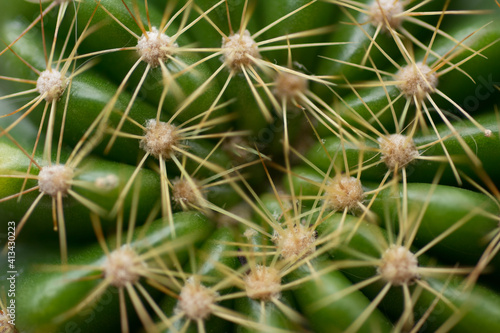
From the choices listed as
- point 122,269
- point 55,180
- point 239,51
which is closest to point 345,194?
point 239,51

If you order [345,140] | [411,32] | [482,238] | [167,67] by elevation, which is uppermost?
[411,32]

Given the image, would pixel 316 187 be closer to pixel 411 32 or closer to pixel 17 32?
pixel 411 32

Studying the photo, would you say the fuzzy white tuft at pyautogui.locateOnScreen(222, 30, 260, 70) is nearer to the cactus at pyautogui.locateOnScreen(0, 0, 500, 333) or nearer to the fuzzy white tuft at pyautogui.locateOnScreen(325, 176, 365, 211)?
the cactus at pyautogui.locateOnScreen(0, 0, 500, 333)

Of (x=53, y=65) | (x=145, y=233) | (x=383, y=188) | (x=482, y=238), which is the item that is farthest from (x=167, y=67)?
(x=482, y=238)

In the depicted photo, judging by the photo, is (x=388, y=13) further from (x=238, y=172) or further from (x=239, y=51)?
(x=238, y=172)

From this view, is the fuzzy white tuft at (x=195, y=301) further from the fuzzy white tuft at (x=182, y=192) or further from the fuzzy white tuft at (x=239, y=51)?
the fuzzy white tuft at (x=239, y=51)

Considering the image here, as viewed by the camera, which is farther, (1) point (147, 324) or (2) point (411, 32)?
(2) point (411, 32)

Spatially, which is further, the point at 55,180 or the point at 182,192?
the point at 182,192

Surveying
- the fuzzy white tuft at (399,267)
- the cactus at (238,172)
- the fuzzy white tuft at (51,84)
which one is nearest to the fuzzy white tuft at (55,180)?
the cactus at (238,172)
